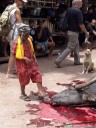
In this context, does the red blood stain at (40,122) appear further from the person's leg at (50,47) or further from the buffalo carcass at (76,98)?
the person's leg at (50,47)

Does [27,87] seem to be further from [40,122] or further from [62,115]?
[40,122]

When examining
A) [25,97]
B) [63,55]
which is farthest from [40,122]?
[63,55]

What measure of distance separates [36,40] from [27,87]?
389 centimetres

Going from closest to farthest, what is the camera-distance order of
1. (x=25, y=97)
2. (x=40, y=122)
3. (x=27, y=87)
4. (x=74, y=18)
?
(x=40, y=122) < (x=25, y=97) < (x=27, y=87) < (x=74, y=18)

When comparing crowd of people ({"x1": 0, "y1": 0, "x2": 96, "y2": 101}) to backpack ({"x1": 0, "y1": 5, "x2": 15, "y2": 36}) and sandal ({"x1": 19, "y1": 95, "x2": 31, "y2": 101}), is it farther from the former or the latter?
backpack ({"x1": 0, "y1": 5, "x2": 15, "y2": 36})

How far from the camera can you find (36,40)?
11555 mm

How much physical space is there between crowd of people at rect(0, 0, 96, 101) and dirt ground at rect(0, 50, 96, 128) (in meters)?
0.25

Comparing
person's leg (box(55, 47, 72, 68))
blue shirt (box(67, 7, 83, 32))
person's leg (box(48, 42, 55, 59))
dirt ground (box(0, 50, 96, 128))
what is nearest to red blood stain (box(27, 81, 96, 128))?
dirt ground (box(0, 50, 96, 128))

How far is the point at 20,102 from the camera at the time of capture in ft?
22.3

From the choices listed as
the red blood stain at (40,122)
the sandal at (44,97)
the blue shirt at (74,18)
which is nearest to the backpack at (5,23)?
the blue shirt at (74,18)

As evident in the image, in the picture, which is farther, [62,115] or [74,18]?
[74,18]

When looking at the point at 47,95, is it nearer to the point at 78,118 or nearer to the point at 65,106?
the point at 65,106

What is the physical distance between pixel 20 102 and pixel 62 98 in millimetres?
807

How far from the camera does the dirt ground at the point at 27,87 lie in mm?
5920
